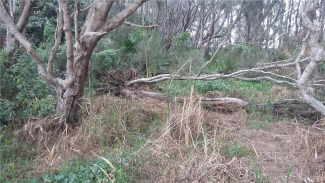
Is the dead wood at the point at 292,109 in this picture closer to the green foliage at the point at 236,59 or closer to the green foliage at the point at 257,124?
the green foliage at the point at 257,124

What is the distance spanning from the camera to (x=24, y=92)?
167 inches

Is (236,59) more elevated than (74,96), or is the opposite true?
(236,59)

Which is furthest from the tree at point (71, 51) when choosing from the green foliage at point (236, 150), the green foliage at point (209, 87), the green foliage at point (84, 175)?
the green foliage at point (209, 87)

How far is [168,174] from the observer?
8.73 ft

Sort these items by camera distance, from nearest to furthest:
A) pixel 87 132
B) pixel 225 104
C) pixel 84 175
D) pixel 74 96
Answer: pixel 84 175, pixel 87 132, pixel 74 96, pixel 225 104

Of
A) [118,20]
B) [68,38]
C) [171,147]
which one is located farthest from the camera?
[118,20]

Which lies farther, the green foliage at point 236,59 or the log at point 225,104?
the green foliage at point 236,59

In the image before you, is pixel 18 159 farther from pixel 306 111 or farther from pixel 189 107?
pixel 306 111

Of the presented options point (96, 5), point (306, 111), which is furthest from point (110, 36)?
point (306, 111)

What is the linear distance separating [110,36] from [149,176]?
8.03 m

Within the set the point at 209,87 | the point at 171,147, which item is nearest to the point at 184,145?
the point at 171,147

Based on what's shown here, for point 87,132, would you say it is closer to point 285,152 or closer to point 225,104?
point 285,152

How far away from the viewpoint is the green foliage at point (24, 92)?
4.07 metres

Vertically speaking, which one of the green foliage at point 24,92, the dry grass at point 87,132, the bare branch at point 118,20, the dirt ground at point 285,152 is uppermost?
the bare branch at point 118,20
